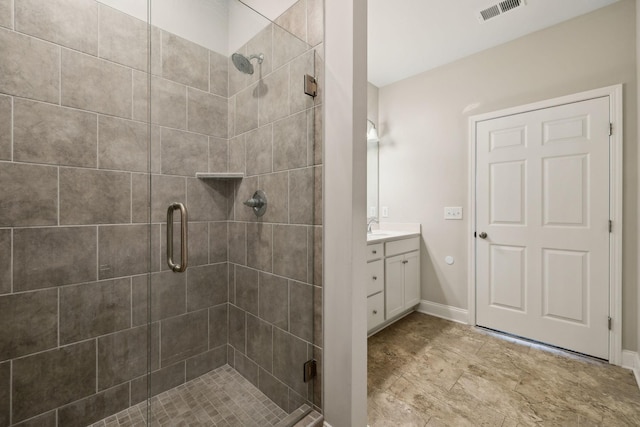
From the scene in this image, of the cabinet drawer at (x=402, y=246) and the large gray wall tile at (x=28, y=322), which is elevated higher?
the cabinet drawer at (x=402, y=246)

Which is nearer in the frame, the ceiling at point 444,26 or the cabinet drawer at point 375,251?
the ceiling at point 444,26

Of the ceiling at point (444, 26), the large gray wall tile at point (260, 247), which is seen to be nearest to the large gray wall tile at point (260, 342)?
the large gray wall tile at point (260, 247)

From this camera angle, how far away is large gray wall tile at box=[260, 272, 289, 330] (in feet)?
4.31

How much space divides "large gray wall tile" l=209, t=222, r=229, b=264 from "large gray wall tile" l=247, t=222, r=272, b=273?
0.11 m

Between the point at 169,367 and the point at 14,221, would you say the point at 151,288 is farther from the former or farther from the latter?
the point at 14,221

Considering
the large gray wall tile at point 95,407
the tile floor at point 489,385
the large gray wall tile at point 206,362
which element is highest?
the large gray wall tile at point 206,362

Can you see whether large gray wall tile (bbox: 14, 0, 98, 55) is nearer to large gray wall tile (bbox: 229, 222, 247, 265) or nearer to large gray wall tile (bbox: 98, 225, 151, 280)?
large gray wall tile (bbox: 98, 225, 151, 280)

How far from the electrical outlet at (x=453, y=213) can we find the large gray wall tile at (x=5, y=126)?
124 inches

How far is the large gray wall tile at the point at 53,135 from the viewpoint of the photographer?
3.86ft

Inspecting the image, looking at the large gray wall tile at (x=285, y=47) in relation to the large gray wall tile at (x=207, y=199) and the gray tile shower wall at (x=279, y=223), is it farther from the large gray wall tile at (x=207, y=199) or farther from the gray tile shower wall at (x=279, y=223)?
the large gray wall tile at (x=207, y=199)

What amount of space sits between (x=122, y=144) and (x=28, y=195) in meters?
0.44

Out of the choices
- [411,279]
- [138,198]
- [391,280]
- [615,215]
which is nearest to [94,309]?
[138,198]

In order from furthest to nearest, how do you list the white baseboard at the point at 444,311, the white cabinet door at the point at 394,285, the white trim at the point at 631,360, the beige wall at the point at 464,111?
the white baseboard at the point at 444,311
the white cabinet door at the point at 394,285
the beige wall at the point at 464,111
the white trim at the point at 631,360

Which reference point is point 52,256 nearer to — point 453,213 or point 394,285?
point 394,285
